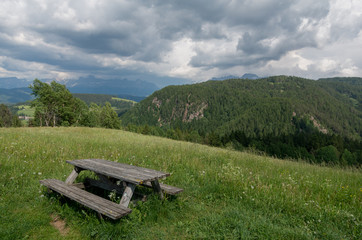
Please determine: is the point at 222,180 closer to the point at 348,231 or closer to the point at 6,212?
the point at 348,231

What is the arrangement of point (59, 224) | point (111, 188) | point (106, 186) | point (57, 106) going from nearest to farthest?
point (59, 224), point (111, 188), point (106, 186), point (57, 106)

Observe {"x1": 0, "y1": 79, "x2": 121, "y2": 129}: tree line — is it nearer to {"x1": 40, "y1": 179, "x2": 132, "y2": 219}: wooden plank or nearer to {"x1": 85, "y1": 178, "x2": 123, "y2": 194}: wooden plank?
{"x1": 85, "y1": 178, "x2": 123, "y2": 194}: wooden plank

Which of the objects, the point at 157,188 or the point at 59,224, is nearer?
the point at 59,224

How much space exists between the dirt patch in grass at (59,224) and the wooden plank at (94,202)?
58 cm

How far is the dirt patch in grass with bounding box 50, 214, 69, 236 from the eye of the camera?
3705 millimetres

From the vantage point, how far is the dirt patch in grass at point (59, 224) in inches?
146

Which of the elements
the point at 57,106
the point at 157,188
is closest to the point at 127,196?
the point at 157,188

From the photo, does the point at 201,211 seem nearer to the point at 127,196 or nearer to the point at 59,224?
the point at 127,196

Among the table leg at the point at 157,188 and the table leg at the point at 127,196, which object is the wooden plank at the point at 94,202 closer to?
the table leg at the point at 127,196

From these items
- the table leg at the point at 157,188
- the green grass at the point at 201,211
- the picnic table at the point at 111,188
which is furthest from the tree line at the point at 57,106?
the table leg at the point at 157,188

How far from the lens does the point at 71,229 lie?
12.2 ft

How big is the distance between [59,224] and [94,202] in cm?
105

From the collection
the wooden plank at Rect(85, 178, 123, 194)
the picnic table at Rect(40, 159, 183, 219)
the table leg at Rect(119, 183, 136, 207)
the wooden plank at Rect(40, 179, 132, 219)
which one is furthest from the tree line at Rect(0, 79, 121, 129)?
the table leg at Rect(119, 183, 136, 207)

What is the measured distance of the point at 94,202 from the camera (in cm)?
367
